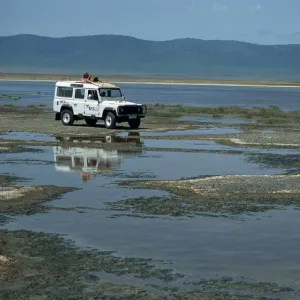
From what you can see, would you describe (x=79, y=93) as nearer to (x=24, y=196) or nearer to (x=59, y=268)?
(x=24, y=196)

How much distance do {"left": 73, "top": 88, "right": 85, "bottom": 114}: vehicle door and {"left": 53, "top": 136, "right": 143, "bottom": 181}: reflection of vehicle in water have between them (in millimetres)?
8034

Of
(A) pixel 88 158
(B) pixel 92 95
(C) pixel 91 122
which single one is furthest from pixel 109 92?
(A) pixel 88 158

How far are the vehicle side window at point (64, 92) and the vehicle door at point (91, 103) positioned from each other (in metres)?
1.30

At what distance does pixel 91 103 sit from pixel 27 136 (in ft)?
17.5

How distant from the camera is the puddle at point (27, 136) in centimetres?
2928

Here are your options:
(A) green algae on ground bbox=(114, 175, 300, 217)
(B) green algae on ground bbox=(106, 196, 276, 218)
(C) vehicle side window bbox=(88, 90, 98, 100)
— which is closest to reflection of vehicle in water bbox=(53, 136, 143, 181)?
(A) green algae on ground bbox=(114, 175, 300, 217)

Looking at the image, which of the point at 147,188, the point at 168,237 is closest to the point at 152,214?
the point at 168,237

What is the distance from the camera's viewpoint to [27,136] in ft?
100

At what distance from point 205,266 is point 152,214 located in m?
3.68

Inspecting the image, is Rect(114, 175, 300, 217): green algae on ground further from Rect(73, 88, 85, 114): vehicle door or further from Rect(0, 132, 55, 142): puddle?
Rect(73, 88, 85, 114): vehicle door

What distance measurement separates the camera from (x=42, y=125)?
36.5 m

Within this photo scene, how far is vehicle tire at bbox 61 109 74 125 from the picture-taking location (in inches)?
1425

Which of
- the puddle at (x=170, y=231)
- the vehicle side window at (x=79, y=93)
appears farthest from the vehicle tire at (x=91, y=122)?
the puddle at (x=170, y=231)

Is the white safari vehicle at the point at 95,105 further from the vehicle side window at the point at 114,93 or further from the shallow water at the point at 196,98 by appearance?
the shallow water at the point at 196,98
